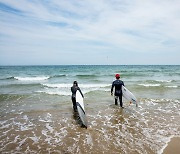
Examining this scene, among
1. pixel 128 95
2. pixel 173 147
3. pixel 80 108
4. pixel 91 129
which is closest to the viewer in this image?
pixel 173 147

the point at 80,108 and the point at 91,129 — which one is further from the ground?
the point at 80,108

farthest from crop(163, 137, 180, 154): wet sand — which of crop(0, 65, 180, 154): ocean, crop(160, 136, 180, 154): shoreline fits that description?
crop(0, 65, 180, 154): ocean

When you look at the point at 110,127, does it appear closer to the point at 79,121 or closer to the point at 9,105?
the point at 79,121

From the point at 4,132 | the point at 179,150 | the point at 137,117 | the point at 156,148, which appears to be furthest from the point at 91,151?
the point at 137,117

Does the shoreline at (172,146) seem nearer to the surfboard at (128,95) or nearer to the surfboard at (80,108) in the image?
the surfboard at (80,108)

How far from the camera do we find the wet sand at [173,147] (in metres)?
5.19

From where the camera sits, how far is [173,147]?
214 inches

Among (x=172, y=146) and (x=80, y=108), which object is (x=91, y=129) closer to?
(x=80, y=108)

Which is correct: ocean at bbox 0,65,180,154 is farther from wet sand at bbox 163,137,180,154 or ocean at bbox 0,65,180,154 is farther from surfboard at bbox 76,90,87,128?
surfboard at bbox 76,90,87,128

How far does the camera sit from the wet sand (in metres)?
5.19

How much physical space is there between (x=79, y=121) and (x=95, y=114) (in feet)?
4.58

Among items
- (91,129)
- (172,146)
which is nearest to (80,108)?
(91,129)

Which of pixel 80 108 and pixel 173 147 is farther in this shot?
pixel 80 108

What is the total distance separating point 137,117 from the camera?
343 inches
